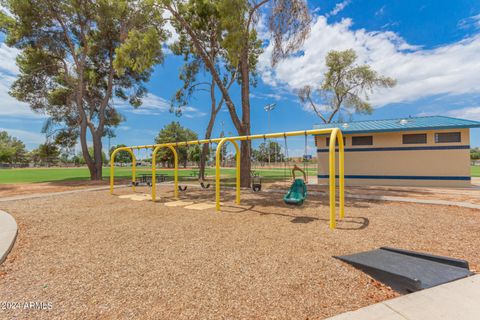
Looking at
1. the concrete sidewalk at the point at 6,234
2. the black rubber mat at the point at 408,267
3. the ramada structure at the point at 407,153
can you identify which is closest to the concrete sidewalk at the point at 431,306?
the black rubber mat at the point at 408,267

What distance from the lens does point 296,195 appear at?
7.06 metres

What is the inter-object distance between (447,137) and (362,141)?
14.1 ft

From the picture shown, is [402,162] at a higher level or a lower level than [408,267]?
higher

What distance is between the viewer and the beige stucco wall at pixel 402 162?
1259cm

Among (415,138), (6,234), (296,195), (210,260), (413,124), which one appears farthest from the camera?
(413,124)

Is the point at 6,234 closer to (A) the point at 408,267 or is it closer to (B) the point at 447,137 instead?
(A) the point at 408,267

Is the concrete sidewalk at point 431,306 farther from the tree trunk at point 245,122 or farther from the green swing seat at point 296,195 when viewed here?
the tree trunk at point 245,122

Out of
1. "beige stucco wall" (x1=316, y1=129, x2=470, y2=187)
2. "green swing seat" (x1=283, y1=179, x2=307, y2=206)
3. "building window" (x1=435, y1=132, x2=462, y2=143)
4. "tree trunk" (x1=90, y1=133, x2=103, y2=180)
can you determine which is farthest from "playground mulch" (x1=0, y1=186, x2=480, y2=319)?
"tree trunk" (x1=90, y1=133, x2=103, y2=180)

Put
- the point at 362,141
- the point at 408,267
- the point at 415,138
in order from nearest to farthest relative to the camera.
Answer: the point at 408,267 → the point at 415,138 → the point at 362,141

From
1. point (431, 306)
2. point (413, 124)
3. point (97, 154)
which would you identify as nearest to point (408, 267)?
point (431, 306)

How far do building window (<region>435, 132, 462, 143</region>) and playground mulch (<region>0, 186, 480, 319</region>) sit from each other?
26.0ft

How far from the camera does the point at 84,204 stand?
9.00 metres

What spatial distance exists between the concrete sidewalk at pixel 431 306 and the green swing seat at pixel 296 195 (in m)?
3.96

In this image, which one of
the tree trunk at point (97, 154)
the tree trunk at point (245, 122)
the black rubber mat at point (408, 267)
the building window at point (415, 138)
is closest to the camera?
the black rubber mat at point (408, 267)
